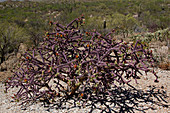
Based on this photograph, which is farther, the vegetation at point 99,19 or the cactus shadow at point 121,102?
the vegetation at point 99,19

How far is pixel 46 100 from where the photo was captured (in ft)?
12.2

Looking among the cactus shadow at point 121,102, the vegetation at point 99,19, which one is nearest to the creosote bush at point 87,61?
the cactus shadow at point 121,102

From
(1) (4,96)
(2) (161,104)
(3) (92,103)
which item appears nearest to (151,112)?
(2) (161,104)

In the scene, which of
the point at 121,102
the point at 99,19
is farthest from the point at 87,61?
the point at 99,19

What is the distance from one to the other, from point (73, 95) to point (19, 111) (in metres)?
1.27

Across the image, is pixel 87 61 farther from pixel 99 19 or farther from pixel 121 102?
pixel 99 19

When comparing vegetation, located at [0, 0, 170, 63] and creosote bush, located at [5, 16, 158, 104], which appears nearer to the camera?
creosote bush, located at [5, 16, 158, 104]

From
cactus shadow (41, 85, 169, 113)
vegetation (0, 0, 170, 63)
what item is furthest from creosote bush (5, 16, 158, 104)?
vegetation (0, 0, 170, 63)

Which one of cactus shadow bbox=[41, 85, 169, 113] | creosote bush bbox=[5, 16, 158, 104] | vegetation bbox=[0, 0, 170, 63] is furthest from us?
vegetation bbox=[0, 0, 170, 63]

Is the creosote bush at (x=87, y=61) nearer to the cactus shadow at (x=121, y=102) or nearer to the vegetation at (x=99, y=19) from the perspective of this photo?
the cactus shadow at (x=121, y=102)

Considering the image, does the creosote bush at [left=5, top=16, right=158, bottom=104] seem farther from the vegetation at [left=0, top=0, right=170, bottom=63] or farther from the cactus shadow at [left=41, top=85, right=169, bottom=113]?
the vegetation at [left=0, top=0, right=170, bottom=63]

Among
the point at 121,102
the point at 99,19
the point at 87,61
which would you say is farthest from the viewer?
the point at 99,19

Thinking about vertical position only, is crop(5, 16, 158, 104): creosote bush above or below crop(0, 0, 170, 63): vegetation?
below

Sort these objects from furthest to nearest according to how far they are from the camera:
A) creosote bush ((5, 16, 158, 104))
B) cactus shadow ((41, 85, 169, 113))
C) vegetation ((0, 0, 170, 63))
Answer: vegetation ((0, 0, 170, 63)) < cactus shadow ((41, 85, 169, 113)) < creosote bush ((5, 16, 158, 104))
